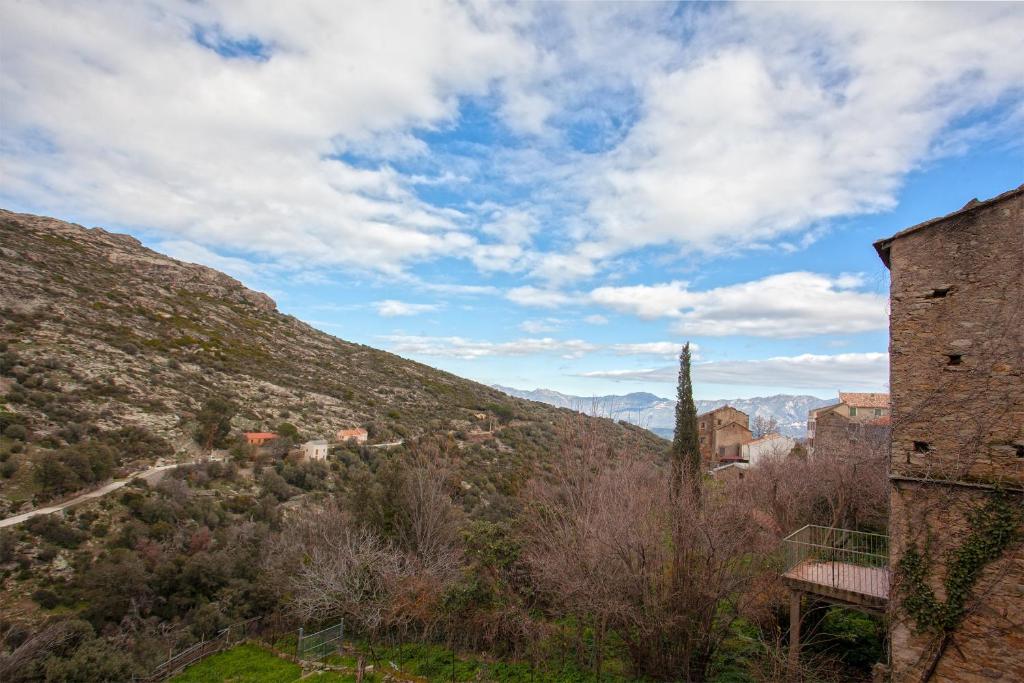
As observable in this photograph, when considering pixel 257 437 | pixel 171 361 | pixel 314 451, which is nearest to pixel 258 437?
pixel 257 437

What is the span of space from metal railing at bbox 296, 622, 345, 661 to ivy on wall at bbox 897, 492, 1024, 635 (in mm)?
13456

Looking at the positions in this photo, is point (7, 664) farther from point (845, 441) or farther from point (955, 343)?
point (845, 441)

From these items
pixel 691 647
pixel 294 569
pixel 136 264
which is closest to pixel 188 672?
pixel 294 569

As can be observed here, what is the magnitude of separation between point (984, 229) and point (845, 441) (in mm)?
19027

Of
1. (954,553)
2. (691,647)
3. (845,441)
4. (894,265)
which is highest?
(894,265)

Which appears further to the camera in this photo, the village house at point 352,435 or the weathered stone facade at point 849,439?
the village house at point 352,435

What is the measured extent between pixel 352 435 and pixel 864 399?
1744 inches

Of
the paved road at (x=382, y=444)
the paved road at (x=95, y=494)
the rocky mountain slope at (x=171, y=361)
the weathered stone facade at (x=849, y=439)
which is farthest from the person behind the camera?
the paved road at (x=382, y=444)

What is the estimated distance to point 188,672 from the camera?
525 inches

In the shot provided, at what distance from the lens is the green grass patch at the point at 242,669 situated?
12.6 meters

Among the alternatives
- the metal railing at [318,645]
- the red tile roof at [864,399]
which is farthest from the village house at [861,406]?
the metal railing at [318,645]

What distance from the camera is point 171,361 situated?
3316 cm

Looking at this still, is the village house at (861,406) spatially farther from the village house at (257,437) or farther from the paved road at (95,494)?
the paved road at (95,494)

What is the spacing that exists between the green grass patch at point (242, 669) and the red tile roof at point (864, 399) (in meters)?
47.2
